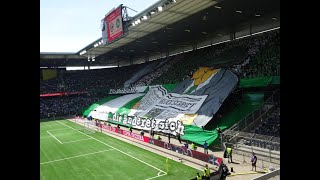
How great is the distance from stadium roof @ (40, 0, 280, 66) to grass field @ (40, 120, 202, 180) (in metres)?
18.3

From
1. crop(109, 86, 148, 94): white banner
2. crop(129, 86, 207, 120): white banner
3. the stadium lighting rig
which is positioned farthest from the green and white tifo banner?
the stadium lighting rig

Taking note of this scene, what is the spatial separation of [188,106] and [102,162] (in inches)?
600

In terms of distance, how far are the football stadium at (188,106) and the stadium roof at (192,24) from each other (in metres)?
0.16

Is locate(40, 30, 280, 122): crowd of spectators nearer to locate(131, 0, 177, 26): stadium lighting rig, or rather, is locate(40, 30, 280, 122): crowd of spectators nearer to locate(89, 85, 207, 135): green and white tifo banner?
locate(89, 85, 207, 135): green and white tifo banner

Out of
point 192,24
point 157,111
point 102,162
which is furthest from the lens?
point 192,24

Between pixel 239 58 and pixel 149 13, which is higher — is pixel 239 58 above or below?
below

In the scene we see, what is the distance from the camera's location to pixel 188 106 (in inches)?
1486

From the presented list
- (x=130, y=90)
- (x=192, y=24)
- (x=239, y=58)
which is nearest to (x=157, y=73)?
(x=130, y=90)

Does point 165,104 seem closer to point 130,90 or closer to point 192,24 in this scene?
point 192,24
